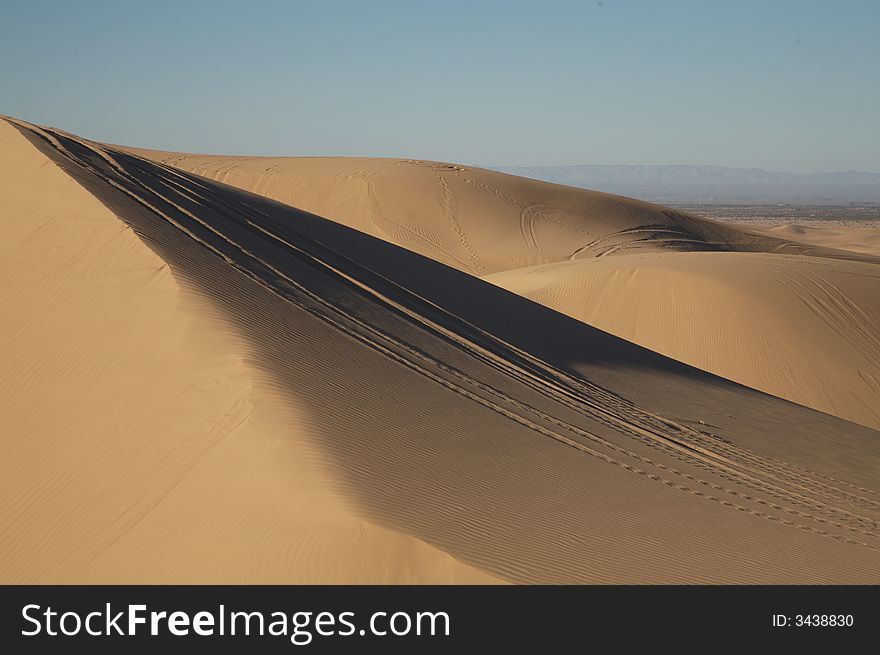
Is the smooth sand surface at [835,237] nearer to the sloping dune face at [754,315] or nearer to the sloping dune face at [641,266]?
the sloping dune face at [641,266]

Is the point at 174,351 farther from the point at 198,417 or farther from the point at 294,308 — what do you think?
the point at 294,308

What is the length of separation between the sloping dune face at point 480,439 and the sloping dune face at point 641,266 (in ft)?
14.9

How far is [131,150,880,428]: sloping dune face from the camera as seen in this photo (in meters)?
20.3

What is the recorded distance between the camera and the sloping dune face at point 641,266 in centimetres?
2030

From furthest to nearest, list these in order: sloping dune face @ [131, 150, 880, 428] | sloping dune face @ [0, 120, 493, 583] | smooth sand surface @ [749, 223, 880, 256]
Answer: smooth sand surface @ [749, 223, 880, 256]
sloping dune face @ [131, 150, 880, 428]
sloping dune face @ [0, 120, 493, 583]

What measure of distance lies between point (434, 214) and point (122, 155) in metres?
24.8

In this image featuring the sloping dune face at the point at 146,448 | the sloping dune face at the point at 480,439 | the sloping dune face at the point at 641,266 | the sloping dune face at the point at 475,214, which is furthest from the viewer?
the sloping dune face at the point at 475,214

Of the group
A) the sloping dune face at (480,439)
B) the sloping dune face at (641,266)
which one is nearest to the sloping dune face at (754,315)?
the sloping dune face at (641,266)

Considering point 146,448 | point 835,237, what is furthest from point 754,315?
point 835,237

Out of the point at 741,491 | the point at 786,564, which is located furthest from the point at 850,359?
the point at 786,564

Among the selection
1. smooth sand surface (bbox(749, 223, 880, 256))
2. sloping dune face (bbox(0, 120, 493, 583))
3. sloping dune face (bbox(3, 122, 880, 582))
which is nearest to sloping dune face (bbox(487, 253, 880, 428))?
sloping dune face (bbox(3, 122, 880, 582))

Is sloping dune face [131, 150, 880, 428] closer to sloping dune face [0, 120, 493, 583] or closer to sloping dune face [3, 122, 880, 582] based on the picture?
sloping dune face [3, 122, 880, 582]

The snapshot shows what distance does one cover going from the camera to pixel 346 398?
8727 mm

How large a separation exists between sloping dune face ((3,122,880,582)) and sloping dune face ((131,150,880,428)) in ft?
14.9
